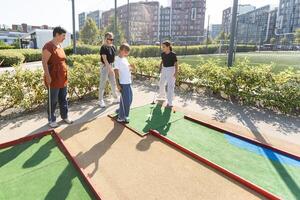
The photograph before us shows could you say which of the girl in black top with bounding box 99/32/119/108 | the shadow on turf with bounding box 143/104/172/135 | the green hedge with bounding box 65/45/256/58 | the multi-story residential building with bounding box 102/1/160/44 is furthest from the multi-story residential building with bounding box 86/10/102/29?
→ the shadow on turf with bounding box 143/104/172/135

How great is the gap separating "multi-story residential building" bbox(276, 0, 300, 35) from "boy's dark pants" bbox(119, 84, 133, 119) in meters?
77.4

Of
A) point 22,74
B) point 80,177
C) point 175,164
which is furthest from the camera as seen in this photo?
Result: point 22,74

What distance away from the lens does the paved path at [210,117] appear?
4.43 metres

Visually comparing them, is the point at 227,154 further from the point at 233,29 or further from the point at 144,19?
the point at 144,19

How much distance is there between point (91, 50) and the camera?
23500mm

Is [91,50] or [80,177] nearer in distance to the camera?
[80,177]

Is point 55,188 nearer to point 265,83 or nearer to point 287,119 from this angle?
point 287,119

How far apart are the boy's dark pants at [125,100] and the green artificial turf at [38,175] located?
151cm

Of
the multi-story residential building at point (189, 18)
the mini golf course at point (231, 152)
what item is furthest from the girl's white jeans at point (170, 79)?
the multi-story residential building at point (189, 18)

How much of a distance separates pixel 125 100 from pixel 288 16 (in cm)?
8141

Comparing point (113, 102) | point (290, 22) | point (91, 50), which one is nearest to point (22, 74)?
point (113, 102)

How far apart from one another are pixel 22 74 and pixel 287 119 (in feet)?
19.6

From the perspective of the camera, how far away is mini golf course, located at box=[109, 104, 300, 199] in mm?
2947

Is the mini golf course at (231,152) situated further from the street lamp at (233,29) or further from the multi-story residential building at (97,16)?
the multi-story residential building at (97,16)
